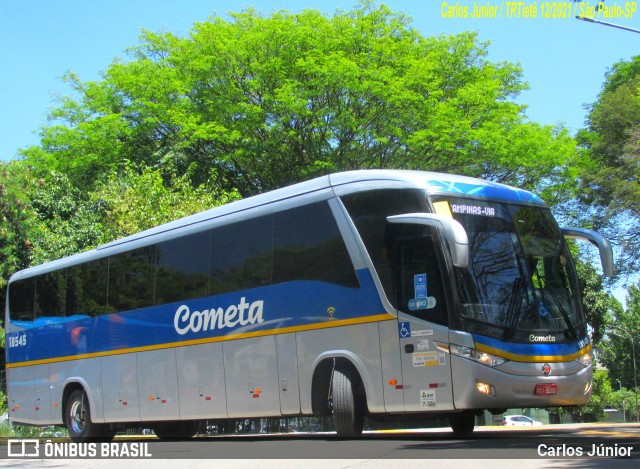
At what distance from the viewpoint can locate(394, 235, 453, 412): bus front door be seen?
11.9 m

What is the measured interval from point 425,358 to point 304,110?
22253 millimetres

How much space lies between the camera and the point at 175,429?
18547 mm

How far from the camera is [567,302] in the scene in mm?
12727

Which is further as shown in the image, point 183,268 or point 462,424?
point 183,268

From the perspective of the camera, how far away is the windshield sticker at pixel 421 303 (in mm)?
12070

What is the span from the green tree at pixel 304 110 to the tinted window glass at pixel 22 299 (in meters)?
13.6

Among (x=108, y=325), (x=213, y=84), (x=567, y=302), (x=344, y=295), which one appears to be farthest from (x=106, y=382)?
(x=213, y=84)

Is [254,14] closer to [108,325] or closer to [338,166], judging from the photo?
[338,166]

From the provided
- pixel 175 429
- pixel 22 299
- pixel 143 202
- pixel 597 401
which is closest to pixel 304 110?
pixel 143 202

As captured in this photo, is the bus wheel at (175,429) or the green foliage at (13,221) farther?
the green foliage at (13,221)

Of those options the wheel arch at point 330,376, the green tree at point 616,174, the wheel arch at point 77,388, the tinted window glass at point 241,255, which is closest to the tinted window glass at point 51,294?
the wheel arch at point 77,388

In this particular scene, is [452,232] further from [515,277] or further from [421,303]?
[515,277]

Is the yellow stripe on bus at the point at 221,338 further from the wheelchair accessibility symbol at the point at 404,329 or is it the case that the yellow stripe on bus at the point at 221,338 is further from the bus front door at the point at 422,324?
the bus front door at the point at 422,324

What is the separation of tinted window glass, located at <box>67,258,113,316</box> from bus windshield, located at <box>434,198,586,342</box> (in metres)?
8.51
